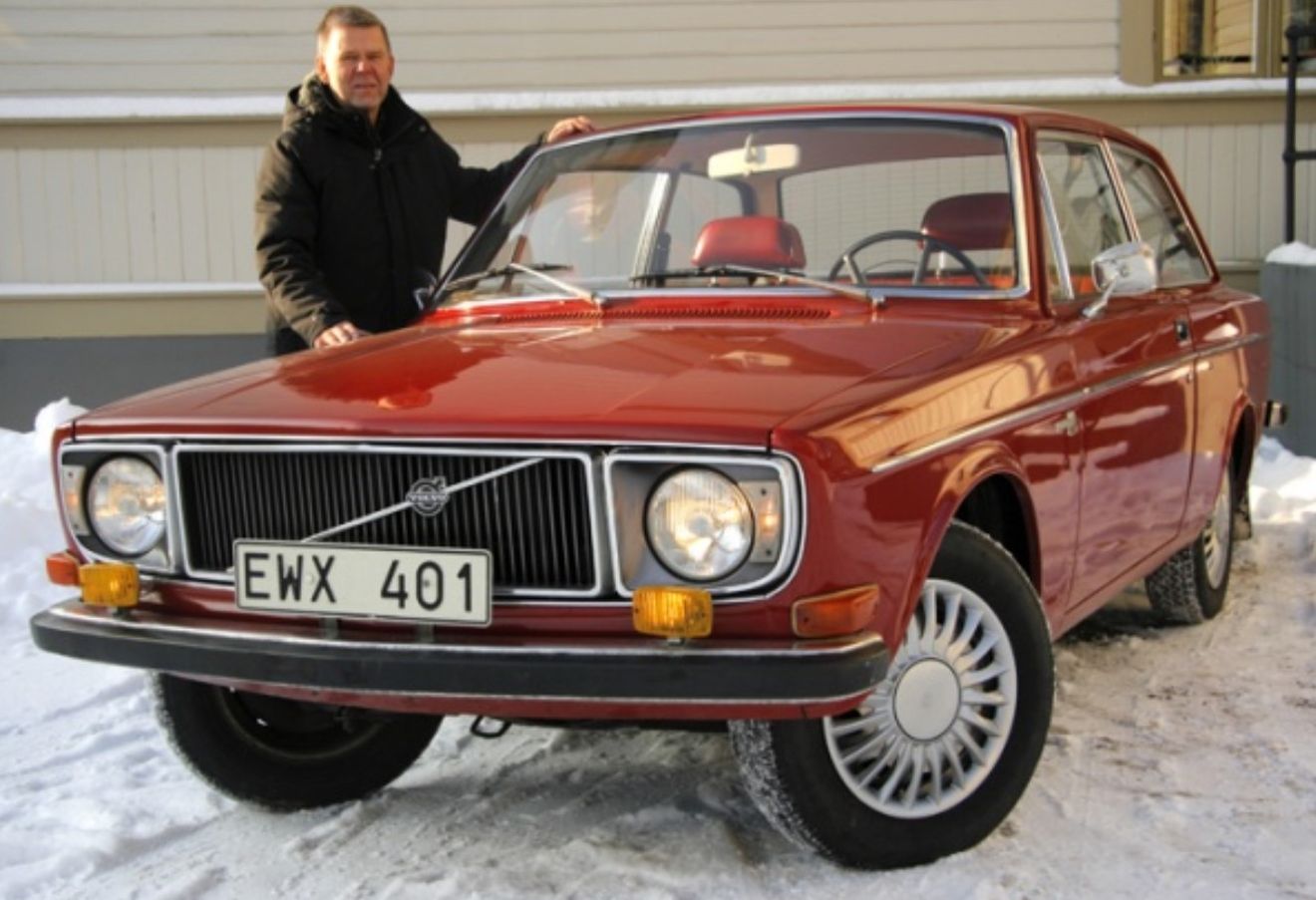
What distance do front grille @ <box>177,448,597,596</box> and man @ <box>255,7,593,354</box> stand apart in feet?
5.60

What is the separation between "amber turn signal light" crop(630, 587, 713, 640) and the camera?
9.13ft

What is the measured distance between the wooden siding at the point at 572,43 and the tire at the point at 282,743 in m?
6.50

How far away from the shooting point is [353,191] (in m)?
5.18

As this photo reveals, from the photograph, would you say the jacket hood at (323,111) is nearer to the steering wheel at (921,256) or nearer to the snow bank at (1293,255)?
the steering wheel at (921,256)

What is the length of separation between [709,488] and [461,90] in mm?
7304

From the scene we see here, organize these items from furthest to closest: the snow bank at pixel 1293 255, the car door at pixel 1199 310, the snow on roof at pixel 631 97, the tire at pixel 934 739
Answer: the snow on roof at pixel 631 97, the snow bank at pixel 1293 255, the car door at pixel 1199 310, the tire at pixel 934 739

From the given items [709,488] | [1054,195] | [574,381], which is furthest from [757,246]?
[709,488]

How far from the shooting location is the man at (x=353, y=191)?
5.05 metres

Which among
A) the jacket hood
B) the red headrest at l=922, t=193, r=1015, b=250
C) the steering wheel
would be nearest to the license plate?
the steering wheel

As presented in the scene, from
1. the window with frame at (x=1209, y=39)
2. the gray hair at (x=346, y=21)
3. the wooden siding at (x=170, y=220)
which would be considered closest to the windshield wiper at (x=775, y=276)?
the gray hair at (x=346, y=21)

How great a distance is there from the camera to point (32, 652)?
5.16 meters

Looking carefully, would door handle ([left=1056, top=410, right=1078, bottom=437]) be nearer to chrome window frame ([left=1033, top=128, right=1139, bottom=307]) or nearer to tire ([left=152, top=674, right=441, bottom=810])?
chrome window frame ([left=1033, top=128, right=1139, bottom=307])

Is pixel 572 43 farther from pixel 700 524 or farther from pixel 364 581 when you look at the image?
pixel 700 524

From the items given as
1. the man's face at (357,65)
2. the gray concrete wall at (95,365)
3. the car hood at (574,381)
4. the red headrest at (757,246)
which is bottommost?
the gray concrete wall at (95,365)
